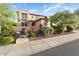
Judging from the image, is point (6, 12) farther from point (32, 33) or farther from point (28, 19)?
point (32, 33)

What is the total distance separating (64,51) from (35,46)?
0.80 metres

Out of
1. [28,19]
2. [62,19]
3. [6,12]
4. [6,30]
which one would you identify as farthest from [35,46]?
[6,12]

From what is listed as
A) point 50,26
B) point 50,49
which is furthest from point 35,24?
point 50,49

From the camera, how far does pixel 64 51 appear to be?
16.0 ft

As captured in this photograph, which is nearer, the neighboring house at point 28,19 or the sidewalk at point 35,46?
the sidewalk at point 35,46

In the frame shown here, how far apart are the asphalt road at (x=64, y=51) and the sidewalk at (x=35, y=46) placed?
121 mm

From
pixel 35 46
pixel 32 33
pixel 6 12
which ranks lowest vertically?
pixel 35 46

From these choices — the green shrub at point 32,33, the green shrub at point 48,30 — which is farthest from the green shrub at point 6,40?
the green shrub at point 48,30

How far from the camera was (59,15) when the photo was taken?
503 cm

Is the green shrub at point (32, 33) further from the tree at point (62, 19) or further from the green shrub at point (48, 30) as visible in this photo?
the tree at point (62, 19)

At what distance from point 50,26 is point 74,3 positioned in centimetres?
92

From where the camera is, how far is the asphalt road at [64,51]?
479 cm

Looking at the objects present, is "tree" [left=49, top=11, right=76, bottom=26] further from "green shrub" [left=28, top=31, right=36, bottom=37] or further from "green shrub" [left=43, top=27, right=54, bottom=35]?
"green shrub" [left=28, top=31, right=36, bottom=37]

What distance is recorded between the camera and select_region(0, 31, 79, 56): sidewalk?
4.77 metres
